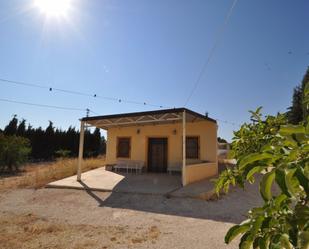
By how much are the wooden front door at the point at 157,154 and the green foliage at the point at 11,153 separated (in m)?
8.65

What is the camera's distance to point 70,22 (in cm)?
718

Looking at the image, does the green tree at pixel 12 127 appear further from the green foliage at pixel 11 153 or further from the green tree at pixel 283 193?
the green tree at pixel 283 193

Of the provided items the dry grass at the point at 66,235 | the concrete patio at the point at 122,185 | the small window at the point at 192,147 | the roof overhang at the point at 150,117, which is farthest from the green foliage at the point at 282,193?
the small window at the point at 192,147

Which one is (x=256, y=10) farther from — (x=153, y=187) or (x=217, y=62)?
(x=153, y=187)

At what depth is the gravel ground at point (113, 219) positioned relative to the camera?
407 centimetres

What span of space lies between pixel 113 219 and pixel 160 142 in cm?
747

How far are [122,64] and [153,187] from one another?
547 cm

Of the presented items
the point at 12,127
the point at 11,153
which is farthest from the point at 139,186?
the point at 12,127

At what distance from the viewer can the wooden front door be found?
41.0 feet

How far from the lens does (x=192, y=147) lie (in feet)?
39.0

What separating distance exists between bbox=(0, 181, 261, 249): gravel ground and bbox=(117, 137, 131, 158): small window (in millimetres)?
5279

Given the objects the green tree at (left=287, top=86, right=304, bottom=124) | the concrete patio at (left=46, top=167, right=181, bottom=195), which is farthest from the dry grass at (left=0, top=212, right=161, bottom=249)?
the green tree at (left=287, top=86, right=304, bottom=124)

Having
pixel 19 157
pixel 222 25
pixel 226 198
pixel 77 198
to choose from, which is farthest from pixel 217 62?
pixel 19 157

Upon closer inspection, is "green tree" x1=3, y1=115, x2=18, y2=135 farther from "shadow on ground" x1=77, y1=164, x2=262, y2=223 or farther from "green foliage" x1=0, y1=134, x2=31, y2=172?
"shadow on ground" x1=77, y1=164, x2=262, y2=223
